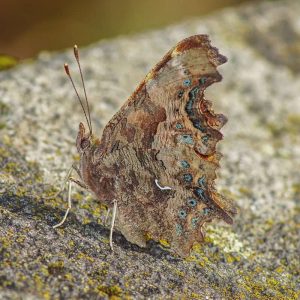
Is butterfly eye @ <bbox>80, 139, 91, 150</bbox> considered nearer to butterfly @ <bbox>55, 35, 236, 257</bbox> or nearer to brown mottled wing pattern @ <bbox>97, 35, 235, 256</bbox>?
butterfly @ <bbox>55, 35, 236, 257</bbox>

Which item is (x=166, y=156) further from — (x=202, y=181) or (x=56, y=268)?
(x=56, y=268)

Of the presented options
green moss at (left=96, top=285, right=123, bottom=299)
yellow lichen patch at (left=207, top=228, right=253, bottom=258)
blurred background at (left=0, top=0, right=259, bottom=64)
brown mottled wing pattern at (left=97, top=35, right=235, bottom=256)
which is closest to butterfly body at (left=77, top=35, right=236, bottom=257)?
brown mottled wing pattern at (left=97, top=35, right=235, bottom=256)

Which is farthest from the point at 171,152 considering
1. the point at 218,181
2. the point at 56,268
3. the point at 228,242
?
the point at 218,181

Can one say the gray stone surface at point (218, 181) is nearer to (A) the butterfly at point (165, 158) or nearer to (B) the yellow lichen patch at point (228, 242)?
(B) the yellow lichen patch at point (228, 242)

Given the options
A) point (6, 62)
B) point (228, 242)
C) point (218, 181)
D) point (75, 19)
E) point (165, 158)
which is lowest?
point (228, 242)

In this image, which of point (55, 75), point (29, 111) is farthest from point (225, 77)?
point (29, 111)

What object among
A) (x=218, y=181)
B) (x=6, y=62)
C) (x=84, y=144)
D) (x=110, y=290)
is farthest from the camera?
(x=6, y=62)

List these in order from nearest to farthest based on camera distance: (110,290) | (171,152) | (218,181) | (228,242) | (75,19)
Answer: (110,290), (171,152), (228,242), (218,181), (75,19)
